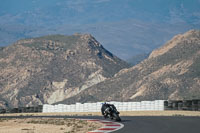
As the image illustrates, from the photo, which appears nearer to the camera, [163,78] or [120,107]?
[120,107]

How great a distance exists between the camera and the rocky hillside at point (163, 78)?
447 ft

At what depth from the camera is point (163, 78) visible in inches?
5832

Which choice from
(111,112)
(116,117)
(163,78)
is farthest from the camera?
(163,78)

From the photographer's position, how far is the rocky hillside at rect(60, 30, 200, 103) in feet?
447

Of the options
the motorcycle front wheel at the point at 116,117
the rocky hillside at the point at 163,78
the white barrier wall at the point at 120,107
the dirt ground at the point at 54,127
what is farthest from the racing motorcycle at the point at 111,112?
the rocky hillside at the point at 163,78

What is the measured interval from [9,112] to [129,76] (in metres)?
90.7

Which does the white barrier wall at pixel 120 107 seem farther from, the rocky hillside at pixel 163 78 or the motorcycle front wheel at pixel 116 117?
the rocky hillside at pixel 163 78

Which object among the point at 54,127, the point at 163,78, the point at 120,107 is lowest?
the point at 54,127

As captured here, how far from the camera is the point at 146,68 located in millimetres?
164250

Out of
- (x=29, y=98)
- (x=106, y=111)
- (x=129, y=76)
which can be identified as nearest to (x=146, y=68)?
(x=129, y=76)

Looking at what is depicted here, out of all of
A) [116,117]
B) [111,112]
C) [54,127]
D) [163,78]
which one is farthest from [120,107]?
[163,78]

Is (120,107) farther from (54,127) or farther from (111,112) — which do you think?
(54,127)

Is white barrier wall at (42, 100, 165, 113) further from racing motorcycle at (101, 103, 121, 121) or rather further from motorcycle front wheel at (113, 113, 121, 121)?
motorcycle front wheel at (113, 113, 121, 121)

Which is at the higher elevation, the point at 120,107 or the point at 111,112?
the point at 120,107
